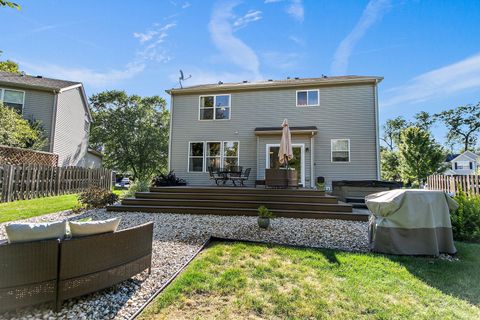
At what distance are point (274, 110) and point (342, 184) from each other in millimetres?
5190

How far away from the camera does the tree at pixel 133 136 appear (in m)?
26.8

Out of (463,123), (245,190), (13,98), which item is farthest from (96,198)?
(463,123)

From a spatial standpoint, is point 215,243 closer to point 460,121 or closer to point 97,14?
point 97,14

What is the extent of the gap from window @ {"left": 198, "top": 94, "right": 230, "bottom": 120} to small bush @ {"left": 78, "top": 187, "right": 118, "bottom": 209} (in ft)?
21.1

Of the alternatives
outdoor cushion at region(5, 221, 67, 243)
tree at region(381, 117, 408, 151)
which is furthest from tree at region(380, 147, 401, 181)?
outdoor cushion at region(5, 221, 67, 243)

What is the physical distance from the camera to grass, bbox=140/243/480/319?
8.94 ft

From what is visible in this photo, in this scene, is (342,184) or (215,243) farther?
(342,184)

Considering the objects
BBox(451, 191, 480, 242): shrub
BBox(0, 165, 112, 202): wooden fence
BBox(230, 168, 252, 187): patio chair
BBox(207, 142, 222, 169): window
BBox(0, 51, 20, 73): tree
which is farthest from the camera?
BBox(0, 51, 20, 73): tree

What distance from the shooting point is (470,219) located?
5.81 metres

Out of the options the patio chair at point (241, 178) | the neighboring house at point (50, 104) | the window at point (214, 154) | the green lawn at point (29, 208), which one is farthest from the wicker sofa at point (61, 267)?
the neighboring house at point (50, 104)

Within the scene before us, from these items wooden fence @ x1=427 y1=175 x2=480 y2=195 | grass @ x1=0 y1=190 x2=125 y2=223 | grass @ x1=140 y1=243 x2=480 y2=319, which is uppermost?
wooden fence @ x1=427 y1=175 x2=480 y2=195

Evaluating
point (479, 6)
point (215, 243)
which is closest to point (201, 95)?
point (215, 243)

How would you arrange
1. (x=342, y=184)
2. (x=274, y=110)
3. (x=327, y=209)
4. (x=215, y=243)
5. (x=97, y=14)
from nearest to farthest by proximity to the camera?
1. (x=215, y=243)
2. (x=327, y=209)
3. (x=97, y=14)
4. (x=342, y=184)
5. (x=274, y=110)

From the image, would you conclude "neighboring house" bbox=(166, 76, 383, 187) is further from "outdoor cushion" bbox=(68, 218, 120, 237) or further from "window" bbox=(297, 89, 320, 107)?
"outdoor cushion" bbox=(68, 218, 120, 237)
